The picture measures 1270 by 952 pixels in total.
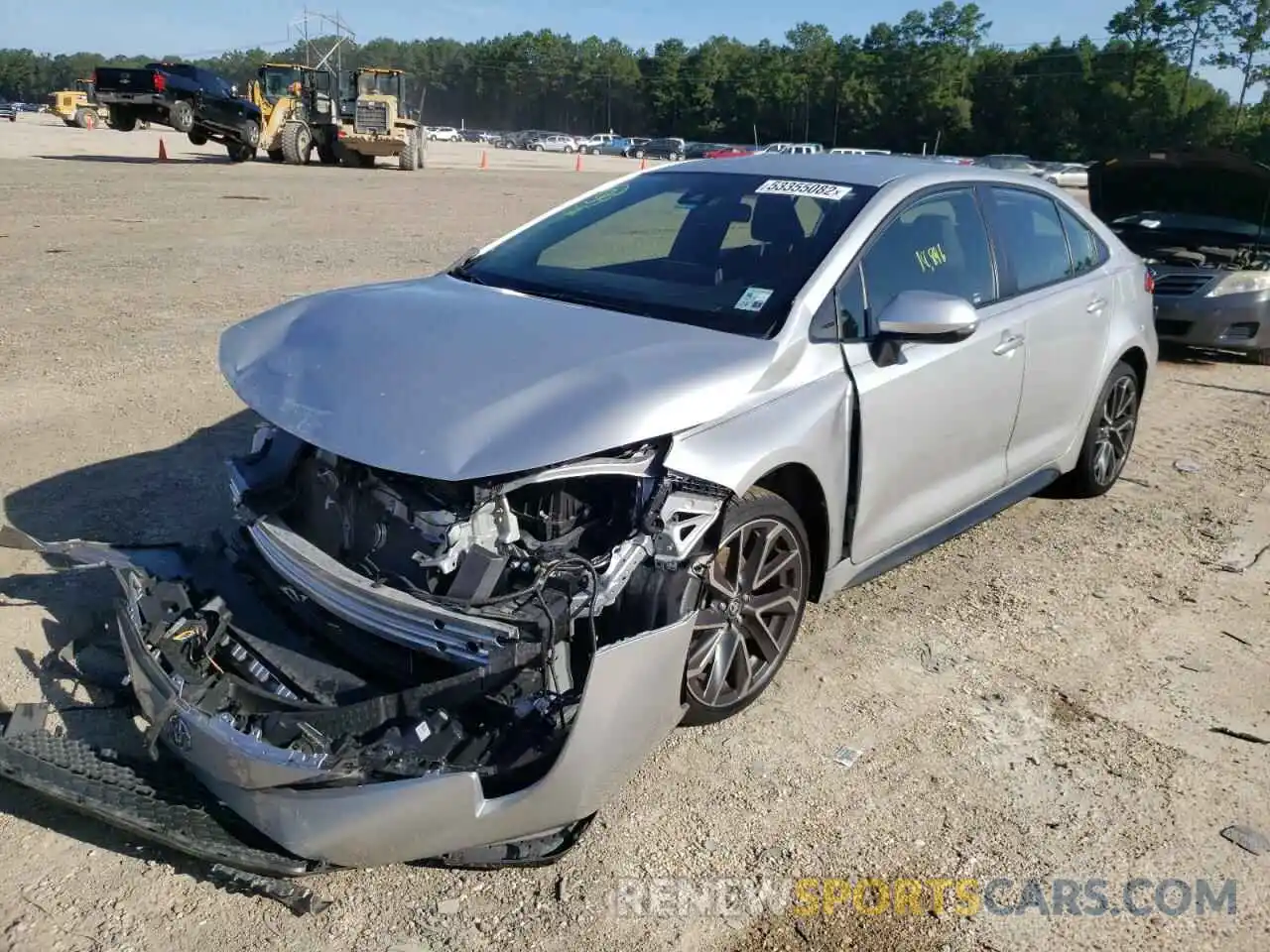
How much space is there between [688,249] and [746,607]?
1.52m

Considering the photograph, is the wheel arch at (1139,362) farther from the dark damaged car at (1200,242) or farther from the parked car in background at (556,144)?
the parked car in background at (556,144)

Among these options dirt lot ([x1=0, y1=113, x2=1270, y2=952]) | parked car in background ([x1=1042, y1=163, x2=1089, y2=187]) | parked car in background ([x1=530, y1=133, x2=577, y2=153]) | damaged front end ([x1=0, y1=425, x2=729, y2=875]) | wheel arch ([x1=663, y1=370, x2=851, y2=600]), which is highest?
parked car in background ([x1=530, y1=133, x2=577, y2=153])

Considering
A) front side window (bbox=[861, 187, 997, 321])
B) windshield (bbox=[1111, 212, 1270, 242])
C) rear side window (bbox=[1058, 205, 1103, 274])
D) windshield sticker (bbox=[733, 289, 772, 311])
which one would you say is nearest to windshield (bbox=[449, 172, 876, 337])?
windshield sticker (bbox=[733, 289, 772, 311])

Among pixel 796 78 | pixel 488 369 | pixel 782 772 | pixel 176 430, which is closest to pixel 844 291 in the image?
pixel 488 369

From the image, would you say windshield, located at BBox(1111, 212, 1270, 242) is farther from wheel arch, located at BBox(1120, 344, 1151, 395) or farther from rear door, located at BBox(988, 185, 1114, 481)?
rear door, located at BBox(988, 185, 1114, 481)

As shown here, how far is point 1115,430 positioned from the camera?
5859 millimetres

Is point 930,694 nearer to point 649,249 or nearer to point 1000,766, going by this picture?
point 1000,766

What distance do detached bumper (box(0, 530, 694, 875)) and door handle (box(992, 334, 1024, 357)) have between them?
2.15 meters

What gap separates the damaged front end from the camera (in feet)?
8.80

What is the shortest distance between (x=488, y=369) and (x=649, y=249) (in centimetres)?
143

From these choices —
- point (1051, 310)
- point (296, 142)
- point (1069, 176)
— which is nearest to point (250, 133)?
point (296, 142)

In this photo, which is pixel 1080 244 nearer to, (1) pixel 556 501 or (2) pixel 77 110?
(1) pixel 556 501

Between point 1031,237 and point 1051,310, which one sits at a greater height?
point 1031,237

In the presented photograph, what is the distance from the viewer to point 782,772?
3.40 metres
